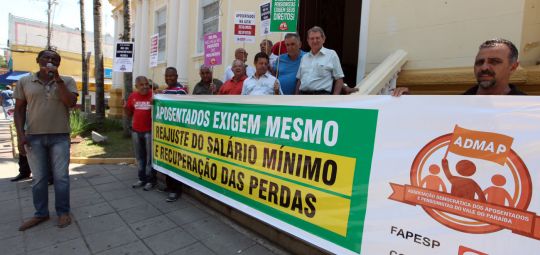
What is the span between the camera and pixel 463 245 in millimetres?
1827

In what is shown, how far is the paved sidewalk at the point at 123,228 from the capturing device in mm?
3195

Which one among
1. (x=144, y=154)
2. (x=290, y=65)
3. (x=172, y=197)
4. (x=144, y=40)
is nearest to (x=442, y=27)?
→ (x=290, y=65)

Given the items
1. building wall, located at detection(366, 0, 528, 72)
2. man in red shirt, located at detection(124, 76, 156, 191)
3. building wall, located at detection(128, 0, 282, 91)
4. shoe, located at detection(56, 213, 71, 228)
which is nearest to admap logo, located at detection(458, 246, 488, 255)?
building wall, located at detection(366, 0, 528, 72)

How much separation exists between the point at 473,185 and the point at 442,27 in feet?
10.4

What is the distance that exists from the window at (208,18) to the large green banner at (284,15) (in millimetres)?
5326

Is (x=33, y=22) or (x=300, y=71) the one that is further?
(x=33, y=22)

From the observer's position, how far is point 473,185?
1.81 m

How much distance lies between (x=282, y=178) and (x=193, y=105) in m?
1.89

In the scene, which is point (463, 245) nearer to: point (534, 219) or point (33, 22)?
point (534, 219)

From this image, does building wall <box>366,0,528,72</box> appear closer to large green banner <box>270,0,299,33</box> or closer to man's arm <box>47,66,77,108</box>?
large green banner <box>270,0,299,33</box>

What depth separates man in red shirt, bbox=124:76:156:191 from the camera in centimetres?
492

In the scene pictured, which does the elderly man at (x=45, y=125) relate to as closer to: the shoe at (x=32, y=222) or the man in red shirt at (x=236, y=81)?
the shoe at (x=32, y=222)

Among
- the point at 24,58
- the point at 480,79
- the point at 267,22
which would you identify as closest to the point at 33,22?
the point at 24,58

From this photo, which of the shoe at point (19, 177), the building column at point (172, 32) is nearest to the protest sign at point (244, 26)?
the shoe at point (19, 177)
